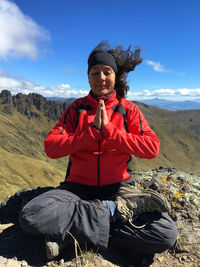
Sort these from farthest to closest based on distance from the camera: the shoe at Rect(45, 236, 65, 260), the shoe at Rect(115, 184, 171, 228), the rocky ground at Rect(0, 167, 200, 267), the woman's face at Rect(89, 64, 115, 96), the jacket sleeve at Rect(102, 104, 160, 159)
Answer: the woman's face at Rect(89, 64, 115, 96) → the jacket sleeve at Rect(102, 104, 160, 159) → the shoe at Rect(115, 184, 171, 228) → the rocky ground at Rect(0, 167, 200, 267) → the shoe at Rect(45, 236, 65, 260)

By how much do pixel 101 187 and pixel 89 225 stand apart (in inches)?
47.9

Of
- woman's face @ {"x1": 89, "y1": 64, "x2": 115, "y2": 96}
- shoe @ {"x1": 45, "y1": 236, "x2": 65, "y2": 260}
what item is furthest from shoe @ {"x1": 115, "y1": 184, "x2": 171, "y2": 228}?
woman's face @ {"x1": 89, "y1": 64, "x2": 115, "y2": 96}

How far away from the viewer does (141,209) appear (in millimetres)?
5566

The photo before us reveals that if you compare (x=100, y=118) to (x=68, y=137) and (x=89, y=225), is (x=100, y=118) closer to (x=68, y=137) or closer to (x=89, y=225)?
(x=68, y=137)

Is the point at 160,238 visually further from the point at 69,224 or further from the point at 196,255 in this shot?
the point at 69,224

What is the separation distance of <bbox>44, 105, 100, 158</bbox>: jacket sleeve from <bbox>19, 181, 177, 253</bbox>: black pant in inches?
45.4

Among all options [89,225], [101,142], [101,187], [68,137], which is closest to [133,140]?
[101,142]

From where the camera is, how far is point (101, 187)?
6.24m

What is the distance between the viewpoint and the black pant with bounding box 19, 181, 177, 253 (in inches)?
204

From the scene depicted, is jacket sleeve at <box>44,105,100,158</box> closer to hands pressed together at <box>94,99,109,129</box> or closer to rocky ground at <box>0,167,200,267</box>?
hands pressed together at <box>94,99,109,129</box>

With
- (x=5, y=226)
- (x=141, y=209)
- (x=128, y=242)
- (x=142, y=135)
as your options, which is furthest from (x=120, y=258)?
(x=5, y=226)

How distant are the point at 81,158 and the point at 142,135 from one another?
183 centimetres

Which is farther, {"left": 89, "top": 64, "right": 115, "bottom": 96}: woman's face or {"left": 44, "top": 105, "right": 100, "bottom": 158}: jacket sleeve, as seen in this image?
{"left": 89, "top": 64, "right": 115, "bottom": 96}: woman's face

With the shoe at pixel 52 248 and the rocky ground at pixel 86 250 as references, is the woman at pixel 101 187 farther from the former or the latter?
the rocky ground at pixel 86 250
